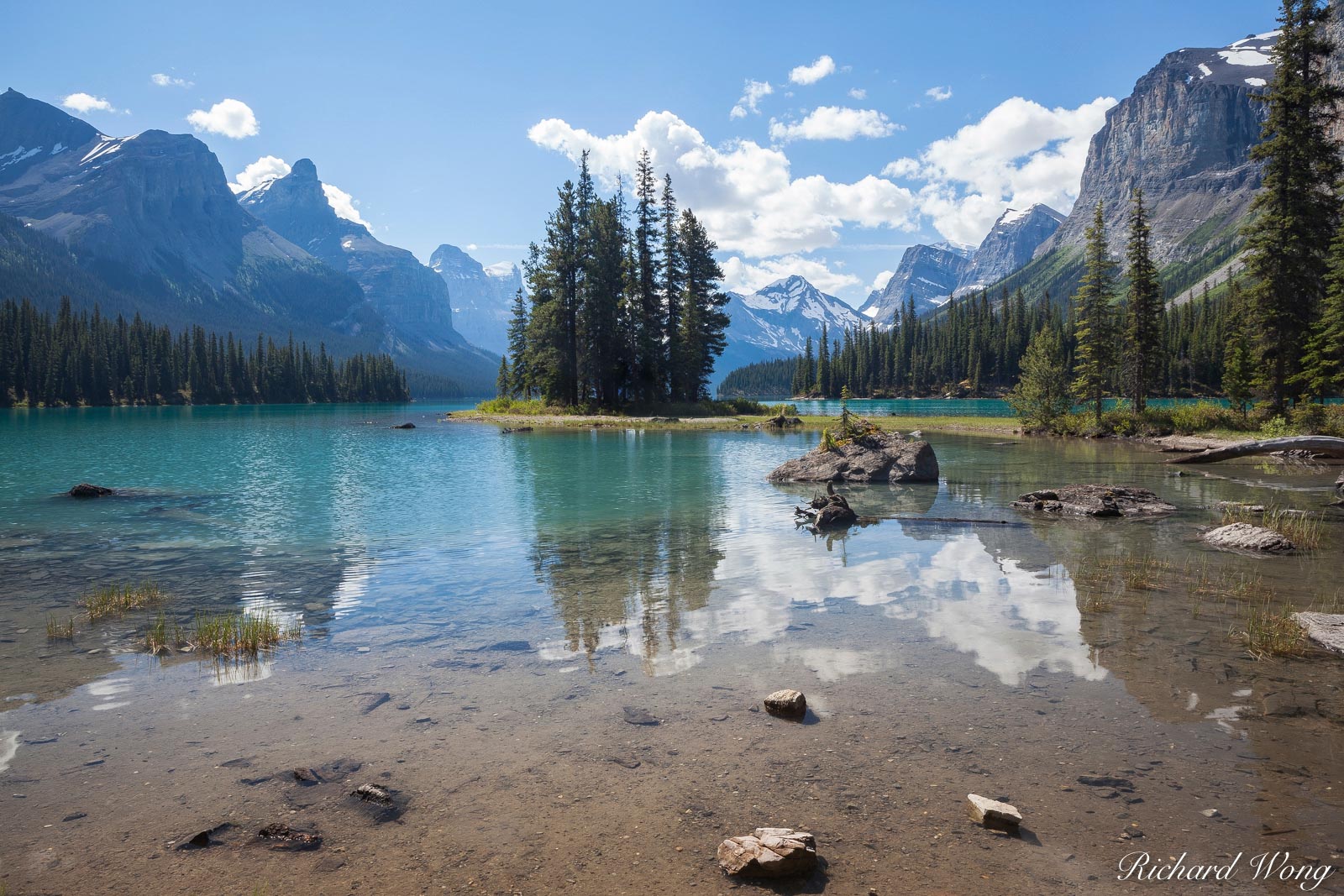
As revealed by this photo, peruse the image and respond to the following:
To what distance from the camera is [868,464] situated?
107ft

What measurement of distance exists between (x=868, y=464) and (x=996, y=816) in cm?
2769

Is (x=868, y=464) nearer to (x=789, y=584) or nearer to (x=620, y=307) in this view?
(x=789, y=584)

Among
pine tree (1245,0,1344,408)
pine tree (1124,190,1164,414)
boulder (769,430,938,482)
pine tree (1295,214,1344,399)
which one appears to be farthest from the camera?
pine tree (1124,190,1164,414)

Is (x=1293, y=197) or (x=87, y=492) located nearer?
(x=87, y=492)

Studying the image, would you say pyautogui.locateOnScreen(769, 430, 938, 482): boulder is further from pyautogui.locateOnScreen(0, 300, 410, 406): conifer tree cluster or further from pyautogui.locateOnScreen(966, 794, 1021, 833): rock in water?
pyautogui.locateOnScreen(0, 300, 410, 406): conifer tree cluster

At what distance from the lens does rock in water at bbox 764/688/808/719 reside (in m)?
7.82

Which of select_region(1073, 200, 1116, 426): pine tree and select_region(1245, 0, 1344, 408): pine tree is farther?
select_region(1073, 200, 1116, 426): pine tree

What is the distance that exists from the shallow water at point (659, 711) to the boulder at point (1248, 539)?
638 millimetres

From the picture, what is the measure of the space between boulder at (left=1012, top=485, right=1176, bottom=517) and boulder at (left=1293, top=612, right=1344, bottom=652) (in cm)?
1119

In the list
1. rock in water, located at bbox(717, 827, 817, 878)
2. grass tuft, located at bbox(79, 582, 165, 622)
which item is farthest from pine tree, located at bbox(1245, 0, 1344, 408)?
grass tuft, located at bbox(79, 582, 165, 622)

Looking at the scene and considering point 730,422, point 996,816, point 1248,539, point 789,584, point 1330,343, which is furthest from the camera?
point 730,422

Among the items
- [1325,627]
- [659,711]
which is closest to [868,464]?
[1325,627]

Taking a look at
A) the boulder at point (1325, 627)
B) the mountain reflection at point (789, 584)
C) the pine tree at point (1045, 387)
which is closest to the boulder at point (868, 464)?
the mountain reflection at point (789, 584)

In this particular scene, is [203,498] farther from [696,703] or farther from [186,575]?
[696,703]
